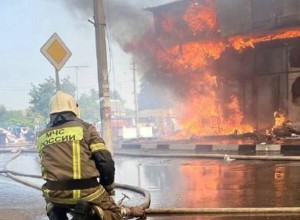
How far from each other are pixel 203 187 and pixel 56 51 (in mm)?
3790

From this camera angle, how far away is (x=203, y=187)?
28.0 ft

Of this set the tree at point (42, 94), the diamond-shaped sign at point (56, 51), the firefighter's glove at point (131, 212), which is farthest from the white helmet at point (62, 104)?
the tree at point (42, 94)

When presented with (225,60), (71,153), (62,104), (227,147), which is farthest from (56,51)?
(225,60)

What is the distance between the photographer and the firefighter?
11.4 feet

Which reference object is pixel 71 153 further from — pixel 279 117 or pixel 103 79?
pixel 279 117

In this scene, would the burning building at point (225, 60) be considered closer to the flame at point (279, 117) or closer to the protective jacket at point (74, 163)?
the flame at point (279, 117)

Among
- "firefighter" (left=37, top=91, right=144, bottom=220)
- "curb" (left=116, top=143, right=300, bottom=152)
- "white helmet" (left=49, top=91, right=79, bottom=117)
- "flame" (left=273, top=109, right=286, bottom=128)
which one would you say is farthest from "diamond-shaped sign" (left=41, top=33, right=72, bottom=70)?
"flame" (left=273, top=109, right=286, bottom=128)

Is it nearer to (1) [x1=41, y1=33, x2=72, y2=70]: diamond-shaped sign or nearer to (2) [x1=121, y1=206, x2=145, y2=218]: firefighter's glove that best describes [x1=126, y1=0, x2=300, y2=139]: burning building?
(1) [x1=41, y1=33, x2=72, y2=70]: diamond-shaped sign

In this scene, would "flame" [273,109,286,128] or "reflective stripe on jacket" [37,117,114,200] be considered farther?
"flame" [273,109,286,128]

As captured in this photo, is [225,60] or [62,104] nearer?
[62,104]

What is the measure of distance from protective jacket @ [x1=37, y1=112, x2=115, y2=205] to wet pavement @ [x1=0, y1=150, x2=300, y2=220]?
2707 mm

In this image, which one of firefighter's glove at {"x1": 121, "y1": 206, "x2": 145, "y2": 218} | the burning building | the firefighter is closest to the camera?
the firefighter

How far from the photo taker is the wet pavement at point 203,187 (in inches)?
271

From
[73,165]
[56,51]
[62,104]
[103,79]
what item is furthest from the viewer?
[103,79]
